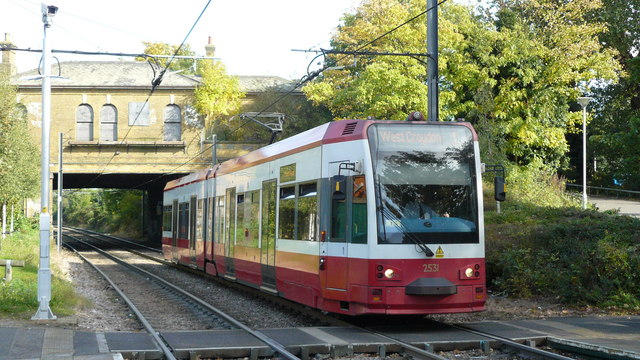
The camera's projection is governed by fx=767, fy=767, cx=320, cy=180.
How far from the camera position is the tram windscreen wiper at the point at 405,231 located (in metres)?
11.4

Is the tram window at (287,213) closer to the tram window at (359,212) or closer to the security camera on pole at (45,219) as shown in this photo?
the tram window at (359,212)

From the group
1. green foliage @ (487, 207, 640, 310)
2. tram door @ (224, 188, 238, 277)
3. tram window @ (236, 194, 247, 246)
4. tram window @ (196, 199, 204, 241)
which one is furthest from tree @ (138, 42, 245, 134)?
green foliage @ (487, 207, 640, 310)

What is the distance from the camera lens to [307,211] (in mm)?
13031

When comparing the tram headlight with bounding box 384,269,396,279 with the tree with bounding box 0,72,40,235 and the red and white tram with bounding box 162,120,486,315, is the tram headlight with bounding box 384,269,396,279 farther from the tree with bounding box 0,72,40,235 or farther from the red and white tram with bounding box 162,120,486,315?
the tree with bounding box 0,72,40,235

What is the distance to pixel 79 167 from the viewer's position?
45.3 m

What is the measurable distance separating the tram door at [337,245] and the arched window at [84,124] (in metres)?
37.3

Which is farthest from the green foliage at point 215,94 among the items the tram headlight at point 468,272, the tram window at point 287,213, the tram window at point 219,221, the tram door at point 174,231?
the tram headlight at point 468,272

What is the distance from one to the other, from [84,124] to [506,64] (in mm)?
25358

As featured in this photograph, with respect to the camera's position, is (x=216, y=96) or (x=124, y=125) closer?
(x=216, y=96)

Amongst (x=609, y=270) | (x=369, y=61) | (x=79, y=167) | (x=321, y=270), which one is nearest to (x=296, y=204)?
(x=321, y=270)

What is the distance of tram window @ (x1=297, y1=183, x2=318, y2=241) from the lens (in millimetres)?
12693

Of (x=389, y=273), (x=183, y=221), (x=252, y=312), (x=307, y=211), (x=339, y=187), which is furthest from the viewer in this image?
(x=183, y=221)

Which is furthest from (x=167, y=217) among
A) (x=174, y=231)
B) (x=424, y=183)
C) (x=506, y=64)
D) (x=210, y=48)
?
(x=210, y=48)

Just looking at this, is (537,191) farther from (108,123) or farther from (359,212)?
(108,123)
